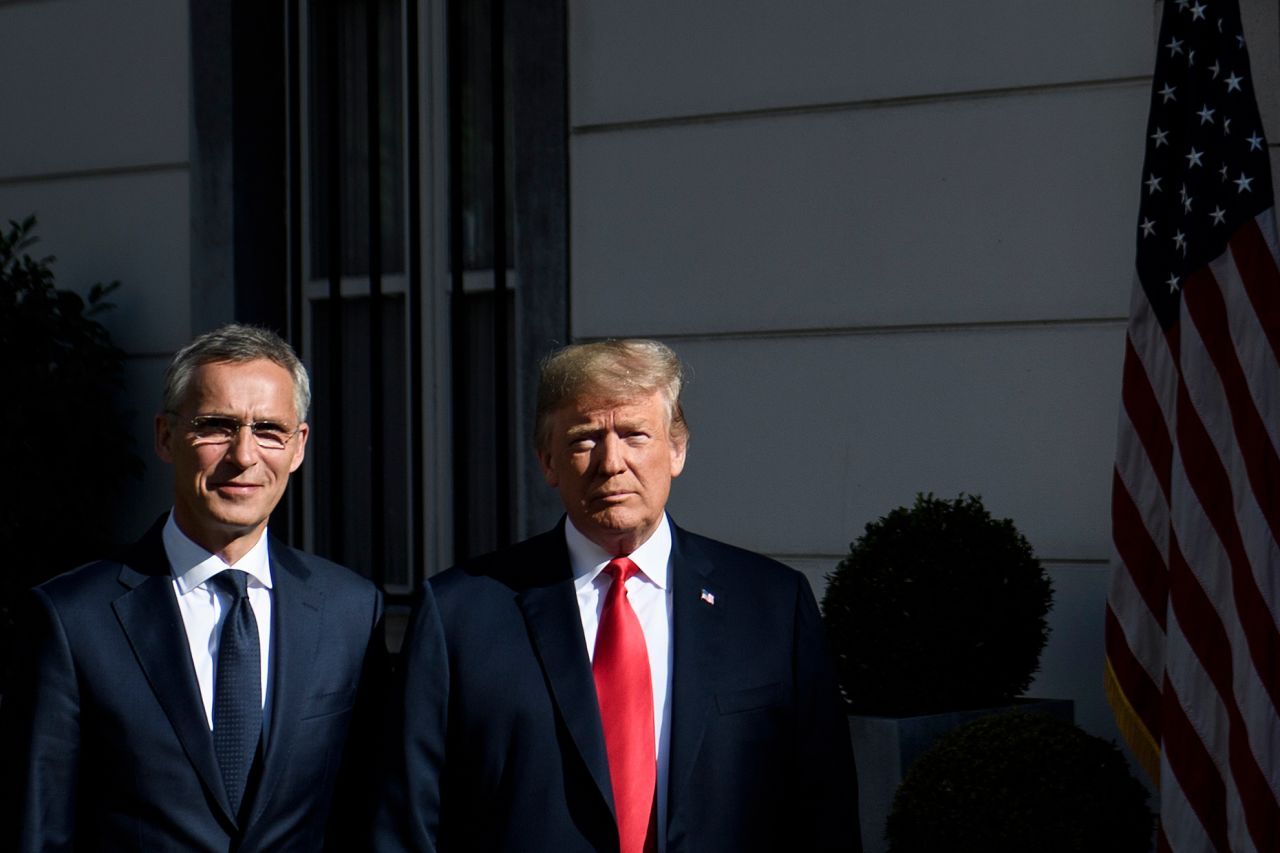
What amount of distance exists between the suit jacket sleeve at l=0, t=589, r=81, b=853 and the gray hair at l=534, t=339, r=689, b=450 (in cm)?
94

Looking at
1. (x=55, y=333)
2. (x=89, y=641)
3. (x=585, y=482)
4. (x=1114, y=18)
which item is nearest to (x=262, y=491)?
(x=89, y=641)

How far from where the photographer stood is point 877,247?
6.18 m

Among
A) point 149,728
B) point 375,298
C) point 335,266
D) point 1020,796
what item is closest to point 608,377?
point 149,728

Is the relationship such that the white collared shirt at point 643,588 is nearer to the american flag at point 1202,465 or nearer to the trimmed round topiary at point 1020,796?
the trimmed round topiary at point 1020,796

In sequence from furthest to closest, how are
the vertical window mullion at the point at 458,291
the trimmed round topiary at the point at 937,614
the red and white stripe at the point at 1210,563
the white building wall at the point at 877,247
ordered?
the vertical window mullion at the point at 458,291, the white building wall at the point at 877,247, the trimmed round topiary at the point at 937,614, the red and white stripe at the point at 1210,563

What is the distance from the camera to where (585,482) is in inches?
121

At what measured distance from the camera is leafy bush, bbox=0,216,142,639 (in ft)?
22.8

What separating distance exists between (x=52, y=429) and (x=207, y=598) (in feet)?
13.9

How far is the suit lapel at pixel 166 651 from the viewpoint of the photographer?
3.01 meters

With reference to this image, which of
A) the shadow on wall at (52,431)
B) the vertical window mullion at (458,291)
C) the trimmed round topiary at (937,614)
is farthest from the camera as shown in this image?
the vertical window mullion at (458,291)

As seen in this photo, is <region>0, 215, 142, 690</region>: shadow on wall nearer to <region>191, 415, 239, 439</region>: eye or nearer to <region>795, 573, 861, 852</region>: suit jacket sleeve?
<region>191, 415, 239, 439</region>: eye

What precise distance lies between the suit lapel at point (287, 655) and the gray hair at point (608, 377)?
0.54 metres

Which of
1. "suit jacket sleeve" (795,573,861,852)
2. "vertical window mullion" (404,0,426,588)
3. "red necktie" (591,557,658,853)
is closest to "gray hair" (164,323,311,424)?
"red necktie" (591,557,658,853)

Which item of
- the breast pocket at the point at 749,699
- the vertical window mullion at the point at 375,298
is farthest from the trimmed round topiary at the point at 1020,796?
the vertical window mullion at the point at 375,298
